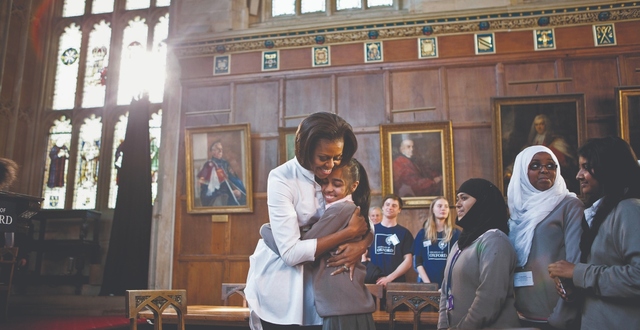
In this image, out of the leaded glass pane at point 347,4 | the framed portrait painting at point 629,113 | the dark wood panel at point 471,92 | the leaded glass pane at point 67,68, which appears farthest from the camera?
the leaded glass pane at point 67,68

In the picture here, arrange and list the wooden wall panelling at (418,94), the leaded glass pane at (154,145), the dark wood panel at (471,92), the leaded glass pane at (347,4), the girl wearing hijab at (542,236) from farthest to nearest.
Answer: the leaded glass pane at (154,145) < the leaded glass pane at (347,4) < the wooden wall panelling at (418,94) < the dark wood panel at (471,92) < the girl wearing hijab at (542,236)

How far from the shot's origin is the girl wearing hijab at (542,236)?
277 cm

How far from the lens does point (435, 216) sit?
6.22m

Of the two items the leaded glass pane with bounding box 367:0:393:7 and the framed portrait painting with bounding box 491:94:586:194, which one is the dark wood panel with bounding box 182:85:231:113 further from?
the framed portrait painting with bounding box 491:94:586:194

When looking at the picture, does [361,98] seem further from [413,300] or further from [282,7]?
[413,300]

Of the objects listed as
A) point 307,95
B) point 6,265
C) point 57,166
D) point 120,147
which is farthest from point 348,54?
point 57,166

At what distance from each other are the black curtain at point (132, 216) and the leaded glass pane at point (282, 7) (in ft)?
8.75

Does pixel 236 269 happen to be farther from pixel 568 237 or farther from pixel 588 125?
pixel 568 237

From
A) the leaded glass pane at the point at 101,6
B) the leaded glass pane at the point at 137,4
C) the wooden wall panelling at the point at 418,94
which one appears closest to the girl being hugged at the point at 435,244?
the wooden wall panelling at the point at 418,94

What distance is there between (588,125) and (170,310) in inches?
221

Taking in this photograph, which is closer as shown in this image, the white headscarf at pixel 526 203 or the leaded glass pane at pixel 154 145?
the white headscarf at pixel 526 203

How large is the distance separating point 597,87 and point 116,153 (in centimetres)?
783

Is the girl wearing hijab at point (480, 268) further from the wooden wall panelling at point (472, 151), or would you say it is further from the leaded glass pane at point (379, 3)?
the leaded glass pane at point (379, 3)

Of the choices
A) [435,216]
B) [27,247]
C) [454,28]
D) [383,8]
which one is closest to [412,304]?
[435,216]
